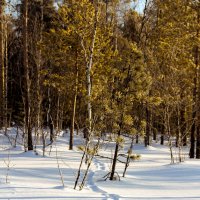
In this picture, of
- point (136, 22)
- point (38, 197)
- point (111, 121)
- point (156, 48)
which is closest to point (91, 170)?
point (111, 121)

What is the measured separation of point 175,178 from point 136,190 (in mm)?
Result: 2012

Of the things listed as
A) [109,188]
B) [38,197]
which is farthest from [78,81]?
[38,197]

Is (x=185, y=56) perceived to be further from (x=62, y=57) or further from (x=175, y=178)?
(x=175, y=178)

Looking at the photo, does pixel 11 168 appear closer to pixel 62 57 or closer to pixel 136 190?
pixel 136 190

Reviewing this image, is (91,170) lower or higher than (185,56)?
lower

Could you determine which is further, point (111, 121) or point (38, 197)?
point (111, 121)

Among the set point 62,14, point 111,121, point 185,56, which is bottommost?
point 111,121

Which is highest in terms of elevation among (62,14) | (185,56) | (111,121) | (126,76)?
(62,14)

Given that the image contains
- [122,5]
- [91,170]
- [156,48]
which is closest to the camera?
[91,170]

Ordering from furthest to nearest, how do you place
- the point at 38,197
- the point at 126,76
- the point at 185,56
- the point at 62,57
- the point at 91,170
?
the point at 62,57, the point at 185,56, the point at 91,170, the point at 126,76, the point at 38,197

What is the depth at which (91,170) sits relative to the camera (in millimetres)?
12398

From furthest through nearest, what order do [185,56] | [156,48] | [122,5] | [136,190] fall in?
[122,5]
[156,48]
[185,56]
[136,190]

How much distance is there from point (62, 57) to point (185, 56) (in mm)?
5942

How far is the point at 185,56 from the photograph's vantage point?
58.3 feet
